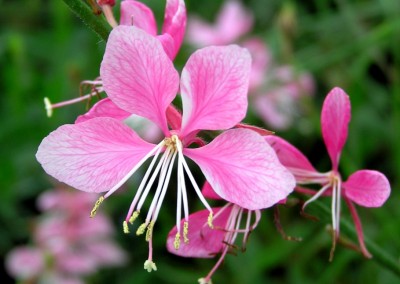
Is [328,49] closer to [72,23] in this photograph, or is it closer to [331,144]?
[72,23]

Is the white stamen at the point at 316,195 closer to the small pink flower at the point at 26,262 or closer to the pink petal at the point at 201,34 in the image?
the small pink flower at the point at 26,262

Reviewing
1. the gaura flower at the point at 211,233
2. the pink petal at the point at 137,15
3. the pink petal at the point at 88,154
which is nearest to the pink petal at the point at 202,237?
the gaura flower at the point at 211,233

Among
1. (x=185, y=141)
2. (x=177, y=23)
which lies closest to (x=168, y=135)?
(x=185, y=141)

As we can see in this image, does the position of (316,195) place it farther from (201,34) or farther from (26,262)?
(201,34)

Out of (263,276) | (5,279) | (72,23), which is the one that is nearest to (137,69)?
(263,276)

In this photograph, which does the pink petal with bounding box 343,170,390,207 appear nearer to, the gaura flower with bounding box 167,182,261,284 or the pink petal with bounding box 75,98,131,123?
the gaura flower with bounding box 167,182,261,284

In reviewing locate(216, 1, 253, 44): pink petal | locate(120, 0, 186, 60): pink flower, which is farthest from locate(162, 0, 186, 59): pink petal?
locate(216, 1, 253, 44): pink petal

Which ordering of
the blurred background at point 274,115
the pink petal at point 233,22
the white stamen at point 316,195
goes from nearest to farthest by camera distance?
the white stamen at point 316,195 < the blurred background at point 274,115 < the pink petal at point 233,22
